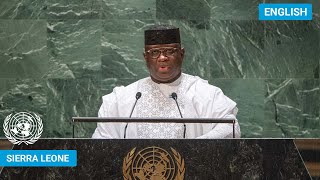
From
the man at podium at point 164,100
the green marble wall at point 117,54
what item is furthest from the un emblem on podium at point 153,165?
the green marble wall at point 117,54

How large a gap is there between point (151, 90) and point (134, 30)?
193 centimetres

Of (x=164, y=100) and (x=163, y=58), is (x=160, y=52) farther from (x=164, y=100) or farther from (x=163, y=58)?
(x=164, y=100)

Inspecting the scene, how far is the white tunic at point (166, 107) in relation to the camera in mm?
6926

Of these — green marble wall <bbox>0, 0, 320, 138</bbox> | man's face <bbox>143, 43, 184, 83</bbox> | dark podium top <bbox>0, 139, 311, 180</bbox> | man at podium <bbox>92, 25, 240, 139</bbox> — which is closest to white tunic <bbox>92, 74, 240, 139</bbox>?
man at podium <bbox>92, 25, 240, 139</bbox>

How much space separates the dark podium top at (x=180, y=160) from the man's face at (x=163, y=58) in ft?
4.89

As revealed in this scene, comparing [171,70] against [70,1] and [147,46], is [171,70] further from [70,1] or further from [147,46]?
[70,1]

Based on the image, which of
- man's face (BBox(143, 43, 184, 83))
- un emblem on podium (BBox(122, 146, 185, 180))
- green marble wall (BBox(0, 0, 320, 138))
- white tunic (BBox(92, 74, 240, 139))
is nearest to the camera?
un emblem on podium (BBox(122, 146, 185, 180))

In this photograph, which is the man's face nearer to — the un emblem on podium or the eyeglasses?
the eyeglasses

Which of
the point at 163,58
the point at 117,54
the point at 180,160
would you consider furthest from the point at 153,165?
the point at 117,54

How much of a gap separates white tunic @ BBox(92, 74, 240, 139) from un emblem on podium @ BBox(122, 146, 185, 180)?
960 mm

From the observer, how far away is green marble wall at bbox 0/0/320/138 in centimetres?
922

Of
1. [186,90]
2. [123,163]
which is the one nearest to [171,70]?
[186,90]

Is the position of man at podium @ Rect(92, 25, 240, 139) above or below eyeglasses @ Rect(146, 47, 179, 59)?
below

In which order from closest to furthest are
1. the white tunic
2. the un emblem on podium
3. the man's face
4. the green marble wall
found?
1. the un emblem on podium
2. the white tunic
3. the man's face
4. the green marble wall
